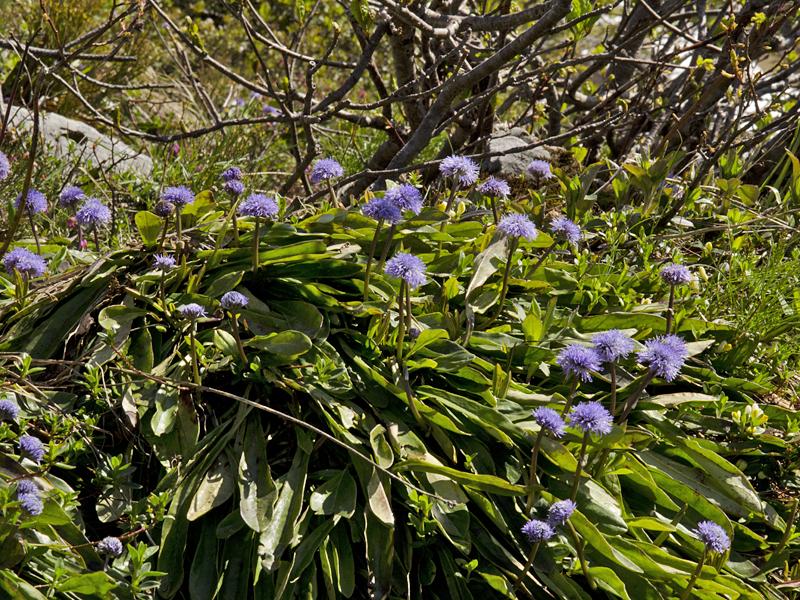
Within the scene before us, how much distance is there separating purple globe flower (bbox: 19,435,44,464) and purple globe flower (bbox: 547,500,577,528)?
128 cm

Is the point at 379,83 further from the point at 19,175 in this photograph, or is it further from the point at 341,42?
the point at 341,42

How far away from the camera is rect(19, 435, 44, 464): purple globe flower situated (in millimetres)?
2299

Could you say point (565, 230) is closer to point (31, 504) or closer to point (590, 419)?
point (590, 419)

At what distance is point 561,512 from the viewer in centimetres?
225

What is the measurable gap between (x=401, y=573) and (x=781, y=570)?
3.74 feet

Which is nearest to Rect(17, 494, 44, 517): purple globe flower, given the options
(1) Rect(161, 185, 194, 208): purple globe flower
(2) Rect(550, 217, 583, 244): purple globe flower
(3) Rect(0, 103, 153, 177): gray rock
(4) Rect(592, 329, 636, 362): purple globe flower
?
(1) Rect(161, 185, 194, 208): purple globe flower

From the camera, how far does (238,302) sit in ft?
7.72

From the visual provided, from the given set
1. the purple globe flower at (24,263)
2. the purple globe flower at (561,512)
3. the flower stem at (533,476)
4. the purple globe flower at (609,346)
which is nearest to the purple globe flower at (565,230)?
the purple globe flower at (609,346)

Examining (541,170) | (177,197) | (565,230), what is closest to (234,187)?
(177,197)

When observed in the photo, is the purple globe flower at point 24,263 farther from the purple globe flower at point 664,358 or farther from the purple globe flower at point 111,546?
the purple globe flower at point 664,358

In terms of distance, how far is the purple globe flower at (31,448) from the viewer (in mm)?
2299

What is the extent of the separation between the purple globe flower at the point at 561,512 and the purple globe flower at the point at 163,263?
1.31 m

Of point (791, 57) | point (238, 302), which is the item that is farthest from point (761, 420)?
point (791, 57)

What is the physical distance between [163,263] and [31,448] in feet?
2.21
